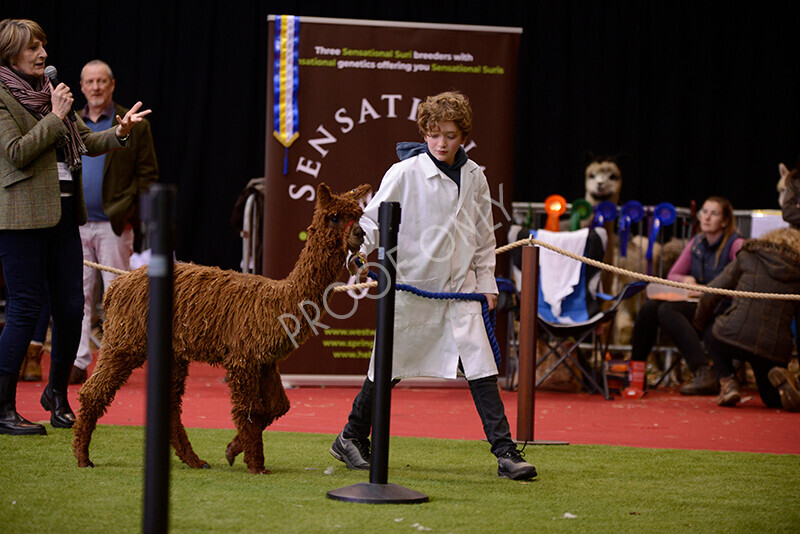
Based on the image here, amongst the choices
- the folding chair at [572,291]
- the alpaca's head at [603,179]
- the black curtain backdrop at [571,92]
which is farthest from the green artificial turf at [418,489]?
the black curtain backdrop at [571,92]

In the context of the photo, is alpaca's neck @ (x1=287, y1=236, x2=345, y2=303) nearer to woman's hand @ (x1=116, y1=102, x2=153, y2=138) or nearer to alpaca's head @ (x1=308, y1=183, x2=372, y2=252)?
alpaca's head @ (x1=308, y1=183, x2=372, y2=252)

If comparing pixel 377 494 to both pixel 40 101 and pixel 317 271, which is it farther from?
pixel 40 101

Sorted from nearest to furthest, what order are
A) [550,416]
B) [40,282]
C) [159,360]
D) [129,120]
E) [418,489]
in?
[159,360], [418,489], [129,120], [40,282], [550,416]

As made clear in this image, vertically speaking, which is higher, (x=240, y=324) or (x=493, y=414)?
(x=240, y=324)

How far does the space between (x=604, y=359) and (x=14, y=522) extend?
5.08 metres

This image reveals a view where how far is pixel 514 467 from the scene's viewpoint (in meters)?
3.47

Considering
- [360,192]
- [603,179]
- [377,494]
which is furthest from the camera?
[603,179]

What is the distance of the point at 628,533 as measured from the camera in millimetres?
2717

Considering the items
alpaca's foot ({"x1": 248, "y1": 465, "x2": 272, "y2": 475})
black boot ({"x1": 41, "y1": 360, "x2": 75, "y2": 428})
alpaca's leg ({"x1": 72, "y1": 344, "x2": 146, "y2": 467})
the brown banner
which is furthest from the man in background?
alpaca's foot ({"x1": 248, "y1": 465, "x2": 272, "y2": 475})

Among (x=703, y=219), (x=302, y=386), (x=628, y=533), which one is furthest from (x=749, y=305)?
(x=628, y=533)

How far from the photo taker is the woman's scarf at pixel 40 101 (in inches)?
161

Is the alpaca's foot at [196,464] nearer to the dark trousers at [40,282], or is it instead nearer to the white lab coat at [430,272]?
the white lab coat at [430,272]

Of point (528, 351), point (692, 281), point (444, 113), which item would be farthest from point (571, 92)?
point (444, 113)

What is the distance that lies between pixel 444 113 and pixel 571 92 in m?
7.30
